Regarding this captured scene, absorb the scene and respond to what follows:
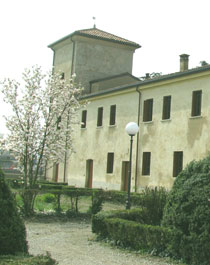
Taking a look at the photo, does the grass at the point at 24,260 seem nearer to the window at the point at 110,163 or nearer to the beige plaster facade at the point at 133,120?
the beige plaster facade at the point at 133,120

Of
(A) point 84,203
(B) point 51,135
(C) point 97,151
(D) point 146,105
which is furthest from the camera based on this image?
(C) point 97,151

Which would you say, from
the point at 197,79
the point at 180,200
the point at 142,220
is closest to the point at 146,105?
the point at 197,79

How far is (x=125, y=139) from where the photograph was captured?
26578 millimetres

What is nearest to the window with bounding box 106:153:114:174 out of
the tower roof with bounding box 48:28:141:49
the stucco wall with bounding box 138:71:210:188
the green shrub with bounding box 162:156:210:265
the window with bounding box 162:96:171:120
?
the stucco wall with bounding box 138:71:210:188

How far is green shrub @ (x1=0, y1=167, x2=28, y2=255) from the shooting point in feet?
17.5

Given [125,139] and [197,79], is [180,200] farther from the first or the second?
[125,139]

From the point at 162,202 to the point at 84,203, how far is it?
5057mm

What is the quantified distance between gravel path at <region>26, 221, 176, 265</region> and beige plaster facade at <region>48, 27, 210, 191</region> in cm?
1061

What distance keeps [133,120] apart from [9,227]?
2080 cm

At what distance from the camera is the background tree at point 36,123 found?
56.6 ft

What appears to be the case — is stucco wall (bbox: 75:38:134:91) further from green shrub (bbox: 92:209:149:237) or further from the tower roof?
green shrub (bbox: 92:209:149:237)

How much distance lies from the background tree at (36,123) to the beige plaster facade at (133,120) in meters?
5.81

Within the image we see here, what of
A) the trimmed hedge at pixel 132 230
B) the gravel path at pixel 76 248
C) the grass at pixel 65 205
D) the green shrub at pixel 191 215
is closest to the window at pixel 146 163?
the grass at pixel 65 205

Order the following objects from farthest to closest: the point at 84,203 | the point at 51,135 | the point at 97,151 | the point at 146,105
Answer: the point at 97,151 < the point at 146,105 < the point at 51,135 < the point at 84,203
